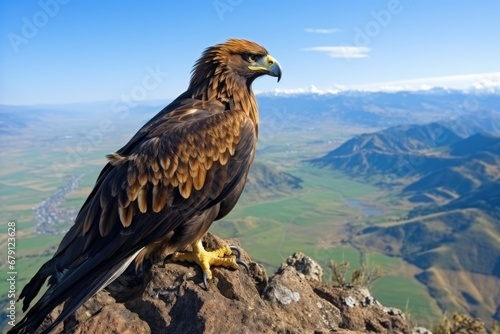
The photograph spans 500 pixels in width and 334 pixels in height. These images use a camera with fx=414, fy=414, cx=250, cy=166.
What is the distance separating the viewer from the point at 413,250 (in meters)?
154

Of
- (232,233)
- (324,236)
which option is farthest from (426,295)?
(232,233)

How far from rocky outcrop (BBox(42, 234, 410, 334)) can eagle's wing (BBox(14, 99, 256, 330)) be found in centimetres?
61

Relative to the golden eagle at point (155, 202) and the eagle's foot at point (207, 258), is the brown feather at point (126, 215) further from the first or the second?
the eagle's foot at point (207, 258)

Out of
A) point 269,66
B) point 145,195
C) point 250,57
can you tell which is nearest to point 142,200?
point 145,195

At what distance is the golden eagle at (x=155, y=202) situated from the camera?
16.0ft

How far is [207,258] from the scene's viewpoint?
595 centimetres

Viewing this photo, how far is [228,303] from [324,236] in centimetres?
16916

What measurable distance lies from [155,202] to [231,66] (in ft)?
9.31

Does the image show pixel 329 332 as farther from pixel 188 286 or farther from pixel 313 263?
pixel 313 263

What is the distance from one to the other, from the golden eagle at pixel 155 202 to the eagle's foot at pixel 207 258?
1 cm

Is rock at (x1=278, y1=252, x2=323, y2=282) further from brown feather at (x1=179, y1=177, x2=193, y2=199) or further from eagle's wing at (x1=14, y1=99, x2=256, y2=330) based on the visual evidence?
brown feather at (x1=179, y1=177, x2=193, y2=199)
